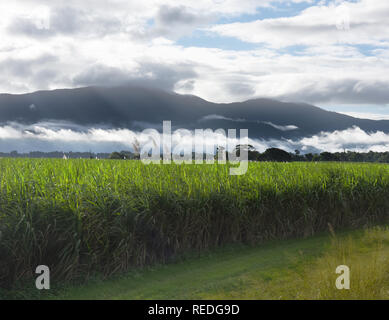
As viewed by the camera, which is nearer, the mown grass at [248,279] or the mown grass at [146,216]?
the mown grass at [248,279]

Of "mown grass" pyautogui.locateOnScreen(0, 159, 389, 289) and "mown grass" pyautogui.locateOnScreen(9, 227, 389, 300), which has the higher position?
"mown grass" pyautogui.locateOnScreen(0, 159, 389, 289)

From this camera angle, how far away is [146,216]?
5.76 meters

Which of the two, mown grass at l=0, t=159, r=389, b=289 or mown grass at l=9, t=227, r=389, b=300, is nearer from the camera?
mown grass at l=9, t=227, r=389, b=300

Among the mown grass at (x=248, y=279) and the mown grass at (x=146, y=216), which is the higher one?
the mown grass at (x=146, y=216)

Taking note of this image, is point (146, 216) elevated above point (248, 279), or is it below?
above

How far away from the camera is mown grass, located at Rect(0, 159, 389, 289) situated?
5027 mm

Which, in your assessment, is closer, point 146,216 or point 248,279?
point 248,279

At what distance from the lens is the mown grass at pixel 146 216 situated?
5.03m
